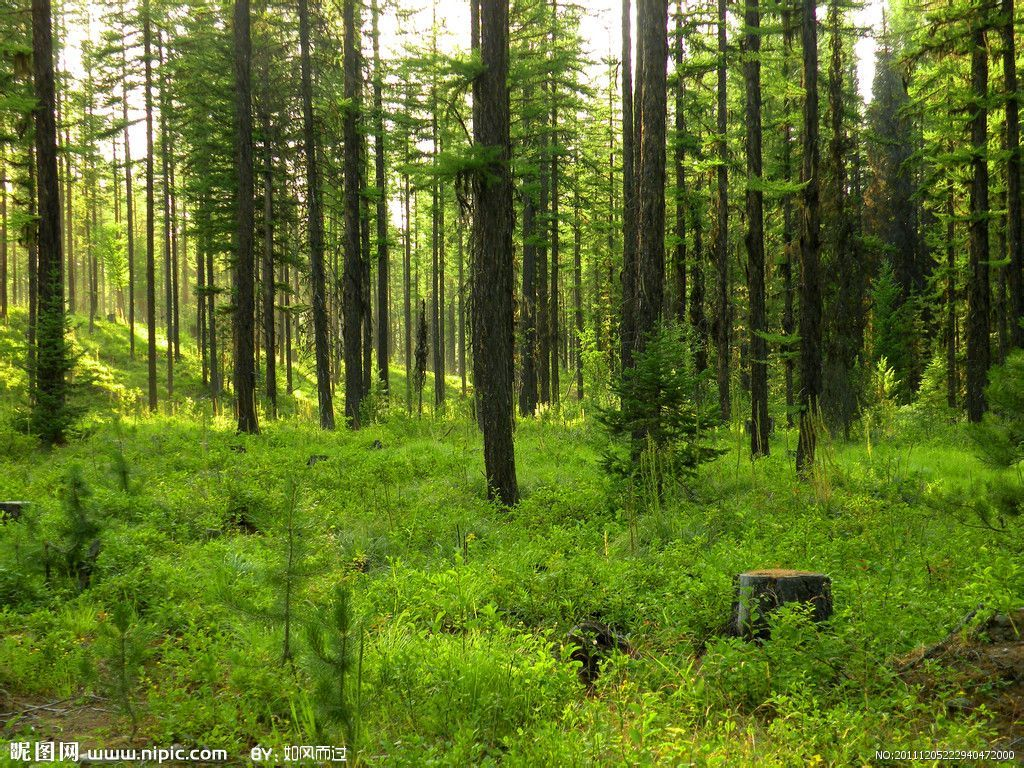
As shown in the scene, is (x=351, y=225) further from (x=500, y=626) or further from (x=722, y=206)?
(x=500, y=626)

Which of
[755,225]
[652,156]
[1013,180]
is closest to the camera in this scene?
[652,156]

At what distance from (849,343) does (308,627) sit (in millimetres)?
17296

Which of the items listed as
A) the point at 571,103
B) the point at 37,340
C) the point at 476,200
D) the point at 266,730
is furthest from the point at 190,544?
the point at 571,103

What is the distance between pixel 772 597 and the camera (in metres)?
4.36

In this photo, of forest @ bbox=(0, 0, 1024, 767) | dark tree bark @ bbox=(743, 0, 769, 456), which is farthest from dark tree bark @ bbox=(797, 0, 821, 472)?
dark tree bark @ bbox=(743, 0, 769, 456)

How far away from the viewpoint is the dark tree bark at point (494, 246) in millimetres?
8352

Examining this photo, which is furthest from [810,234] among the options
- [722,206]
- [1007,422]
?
[1007,422]

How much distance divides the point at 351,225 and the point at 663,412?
1132 cm

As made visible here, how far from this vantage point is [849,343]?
55.3 feet

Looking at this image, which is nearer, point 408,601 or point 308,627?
point 308,627

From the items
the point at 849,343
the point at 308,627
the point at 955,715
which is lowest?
the point at 955,715

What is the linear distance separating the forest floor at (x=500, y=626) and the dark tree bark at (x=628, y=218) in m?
4.44

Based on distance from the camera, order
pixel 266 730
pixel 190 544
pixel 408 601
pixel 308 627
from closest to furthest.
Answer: pixel 308 627, pixel 266 730, pixel 408 601, pixel 190 544

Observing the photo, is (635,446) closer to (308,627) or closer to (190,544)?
(190,544)
